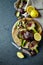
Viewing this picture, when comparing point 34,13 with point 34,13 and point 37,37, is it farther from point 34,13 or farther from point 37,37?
point 37,37

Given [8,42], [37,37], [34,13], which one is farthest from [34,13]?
[8,42]

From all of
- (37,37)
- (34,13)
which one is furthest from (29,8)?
(37,37)

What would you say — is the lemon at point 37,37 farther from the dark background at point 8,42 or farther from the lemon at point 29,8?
the lemon at point 29,8

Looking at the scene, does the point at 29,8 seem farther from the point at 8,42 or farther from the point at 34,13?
the point at 8,42

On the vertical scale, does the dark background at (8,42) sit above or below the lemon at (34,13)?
below

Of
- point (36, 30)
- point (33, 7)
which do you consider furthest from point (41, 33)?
point (33, 7)

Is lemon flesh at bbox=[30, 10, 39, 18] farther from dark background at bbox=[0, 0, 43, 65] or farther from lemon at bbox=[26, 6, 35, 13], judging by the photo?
dark background at bbox=[0, 0, 43, 65]

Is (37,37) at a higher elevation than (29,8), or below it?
below

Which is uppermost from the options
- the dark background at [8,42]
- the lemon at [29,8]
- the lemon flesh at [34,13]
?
the lemon at [29,8]

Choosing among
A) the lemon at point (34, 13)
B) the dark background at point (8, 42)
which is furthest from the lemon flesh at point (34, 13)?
the dark background at point (8, 42)
